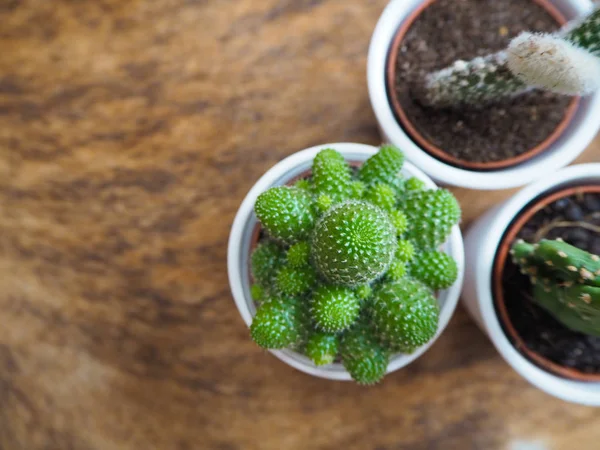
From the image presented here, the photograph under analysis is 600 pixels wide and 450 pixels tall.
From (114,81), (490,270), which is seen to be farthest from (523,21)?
(114,81)

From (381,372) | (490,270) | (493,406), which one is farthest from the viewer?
(493,406)

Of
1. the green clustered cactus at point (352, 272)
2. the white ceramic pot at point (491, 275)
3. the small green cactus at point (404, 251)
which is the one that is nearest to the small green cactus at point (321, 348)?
the green clustered cactus at point (352, 272)

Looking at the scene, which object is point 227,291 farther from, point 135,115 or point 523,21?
point 523,21

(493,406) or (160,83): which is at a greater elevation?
(160,83)

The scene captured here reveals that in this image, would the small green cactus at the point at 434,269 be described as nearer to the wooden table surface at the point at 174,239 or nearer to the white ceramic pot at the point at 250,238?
the white ceramic pot at the point at 250,238

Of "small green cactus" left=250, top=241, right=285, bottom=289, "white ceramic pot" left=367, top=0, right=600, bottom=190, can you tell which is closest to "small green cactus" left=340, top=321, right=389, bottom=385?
"small green cactus" left=250, top=241, right=285, bottom=289

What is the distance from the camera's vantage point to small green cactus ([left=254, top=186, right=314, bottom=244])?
1.78ft

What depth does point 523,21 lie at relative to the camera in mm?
776

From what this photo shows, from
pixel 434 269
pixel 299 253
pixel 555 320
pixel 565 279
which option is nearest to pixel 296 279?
pixel 299 253

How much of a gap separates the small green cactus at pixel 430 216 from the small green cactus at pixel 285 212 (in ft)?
0.38

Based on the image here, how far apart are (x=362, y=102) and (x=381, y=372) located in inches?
17.7

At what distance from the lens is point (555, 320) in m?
0.72

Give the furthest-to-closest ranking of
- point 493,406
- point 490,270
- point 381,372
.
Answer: point 493,406 < point 490,270 < point 381,372

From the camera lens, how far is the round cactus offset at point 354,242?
0.47 m
